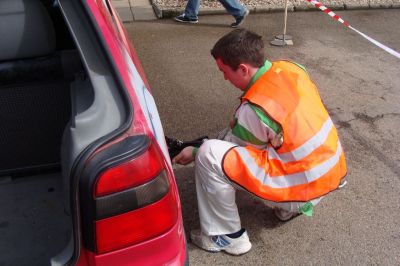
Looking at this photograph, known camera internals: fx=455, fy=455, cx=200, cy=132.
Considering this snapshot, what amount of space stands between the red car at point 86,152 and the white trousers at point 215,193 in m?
0.66

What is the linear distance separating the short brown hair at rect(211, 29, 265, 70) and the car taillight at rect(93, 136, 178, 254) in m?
1.05

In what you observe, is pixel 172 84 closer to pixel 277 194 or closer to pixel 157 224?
pixel 277 194

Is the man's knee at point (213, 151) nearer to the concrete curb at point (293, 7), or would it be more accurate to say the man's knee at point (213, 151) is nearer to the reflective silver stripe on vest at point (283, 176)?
the reflective silver stripe on vest at point (283, 176)

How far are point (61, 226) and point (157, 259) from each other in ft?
2.03

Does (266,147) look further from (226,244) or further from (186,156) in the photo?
(226,244)

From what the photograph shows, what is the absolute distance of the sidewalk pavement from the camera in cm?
642

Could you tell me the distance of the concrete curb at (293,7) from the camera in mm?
6434

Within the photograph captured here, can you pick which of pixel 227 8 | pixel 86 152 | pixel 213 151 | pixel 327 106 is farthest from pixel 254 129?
pixel 227 8

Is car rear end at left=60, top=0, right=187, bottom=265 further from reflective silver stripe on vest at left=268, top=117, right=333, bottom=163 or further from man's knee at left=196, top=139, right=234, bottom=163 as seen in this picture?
reflective silver stripe on vest at left=268, top=117, right=333, bottom=163

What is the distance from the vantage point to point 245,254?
2506 millimetres

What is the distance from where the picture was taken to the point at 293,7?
22.3 feet

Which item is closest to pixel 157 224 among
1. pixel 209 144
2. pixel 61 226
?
pixel 61 226

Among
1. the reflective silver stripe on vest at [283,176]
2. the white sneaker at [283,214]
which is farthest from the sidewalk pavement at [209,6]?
the reflective silver stripe on vest at [283,176]

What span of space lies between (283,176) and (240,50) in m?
0.66
